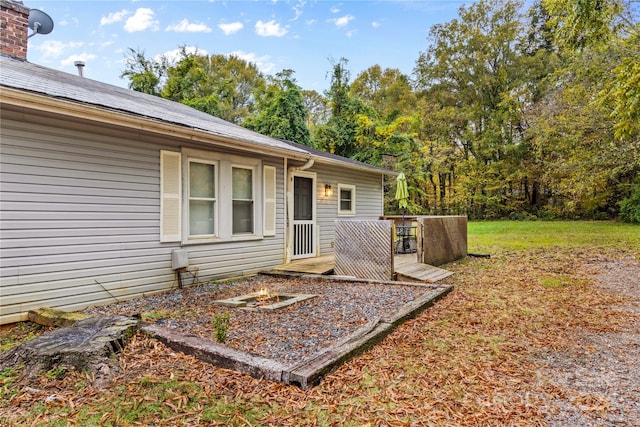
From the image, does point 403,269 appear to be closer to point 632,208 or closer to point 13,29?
point 13,29

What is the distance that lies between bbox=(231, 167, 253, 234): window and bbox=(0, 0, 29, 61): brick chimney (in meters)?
4.07

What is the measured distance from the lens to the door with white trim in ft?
27.5

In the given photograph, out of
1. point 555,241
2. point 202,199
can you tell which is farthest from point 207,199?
point 555,241

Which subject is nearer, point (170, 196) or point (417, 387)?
point (417, 387)

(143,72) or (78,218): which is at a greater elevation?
(143,72)

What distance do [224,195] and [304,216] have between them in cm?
282

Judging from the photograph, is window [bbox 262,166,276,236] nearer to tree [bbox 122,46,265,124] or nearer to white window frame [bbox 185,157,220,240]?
white window frame [bbox 185,157,220,240]

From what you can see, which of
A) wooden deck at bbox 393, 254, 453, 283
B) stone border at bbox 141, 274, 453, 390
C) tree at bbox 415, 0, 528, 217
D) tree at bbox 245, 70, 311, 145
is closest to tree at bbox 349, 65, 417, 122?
tree at bbox 415, 0, 528, 217

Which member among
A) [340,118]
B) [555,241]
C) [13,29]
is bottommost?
[555,241]

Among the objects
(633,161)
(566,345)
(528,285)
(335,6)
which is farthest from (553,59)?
(566,345)

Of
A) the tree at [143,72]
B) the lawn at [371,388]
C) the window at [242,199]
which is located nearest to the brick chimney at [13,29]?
the window at [242,199]

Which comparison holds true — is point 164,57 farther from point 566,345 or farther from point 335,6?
point 566,345

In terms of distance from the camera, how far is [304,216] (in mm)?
8734

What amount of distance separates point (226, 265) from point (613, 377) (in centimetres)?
548
